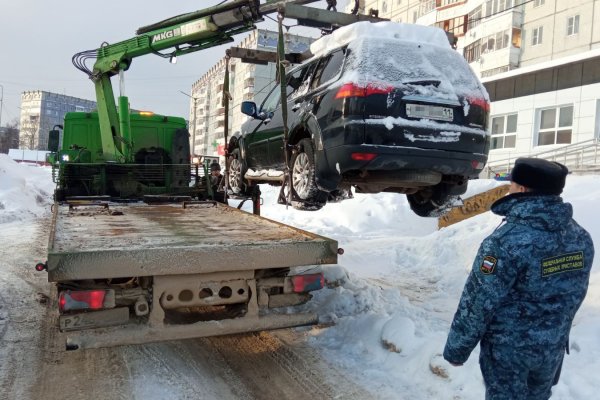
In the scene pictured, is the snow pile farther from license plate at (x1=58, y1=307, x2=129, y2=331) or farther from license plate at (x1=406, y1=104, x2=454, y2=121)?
license plate at (x1=406, y1=104, x2=454, y2=121)

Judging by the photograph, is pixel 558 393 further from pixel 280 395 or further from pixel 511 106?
pixel 511 106

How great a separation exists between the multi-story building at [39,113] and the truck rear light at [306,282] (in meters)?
81.0

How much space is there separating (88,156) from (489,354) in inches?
298

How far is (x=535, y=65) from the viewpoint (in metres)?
21.3

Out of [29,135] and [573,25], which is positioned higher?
[573,25]

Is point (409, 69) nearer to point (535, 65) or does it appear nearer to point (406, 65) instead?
point (406, 65)

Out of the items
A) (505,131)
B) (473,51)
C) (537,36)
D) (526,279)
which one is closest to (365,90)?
(526,279)

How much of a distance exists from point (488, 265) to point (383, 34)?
3.28m

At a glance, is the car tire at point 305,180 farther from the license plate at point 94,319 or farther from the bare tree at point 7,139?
the bare tree at point 7,139

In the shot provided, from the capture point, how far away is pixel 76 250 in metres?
3.16

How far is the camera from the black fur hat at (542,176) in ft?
Result: 7.03

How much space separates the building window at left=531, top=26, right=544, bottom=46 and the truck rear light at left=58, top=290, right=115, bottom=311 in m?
32.6

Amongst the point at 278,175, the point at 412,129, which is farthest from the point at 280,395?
the point at 278,175

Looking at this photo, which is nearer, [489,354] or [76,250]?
[489,354]
